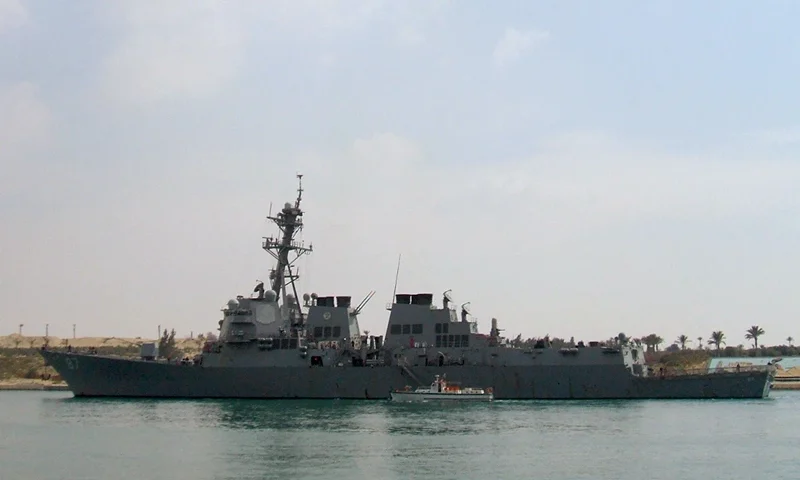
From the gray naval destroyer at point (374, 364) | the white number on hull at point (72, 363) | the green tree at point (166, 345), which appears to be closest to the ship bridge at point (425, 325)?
the gray naval destroyer at point (374, 364)

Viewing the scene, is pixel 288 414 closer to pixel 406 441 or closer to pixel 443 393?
pixel 443 393

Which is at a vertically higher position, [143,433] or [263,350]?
[263,350]

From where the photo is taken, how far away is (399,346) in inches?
1655

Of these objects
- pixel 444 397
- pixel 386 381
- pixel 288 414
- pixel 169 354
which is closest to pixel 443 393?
pixel 444 397

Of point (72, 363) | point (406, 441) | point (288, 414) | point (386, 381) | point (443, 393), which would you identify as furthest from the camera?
point (72, 363)

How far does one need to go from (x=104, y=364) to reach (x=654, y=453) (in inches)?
1152

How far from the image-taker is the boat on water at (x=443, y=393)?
132ft

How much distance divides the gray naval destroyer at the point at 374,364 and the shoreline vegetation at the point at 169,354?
1.56 metres

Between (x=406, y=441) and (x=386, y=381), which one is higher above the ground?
(x=386, y=381)

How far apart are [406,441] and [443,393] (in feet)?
40.6

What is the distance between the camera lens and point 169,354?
8356cm

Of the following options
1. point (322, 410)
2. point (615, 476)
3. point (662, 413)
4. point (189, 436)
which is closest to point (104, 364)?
point (322, 410)

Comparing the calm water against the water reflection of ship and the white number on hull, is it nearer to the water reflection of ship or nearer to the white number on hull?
the water reflection of ship

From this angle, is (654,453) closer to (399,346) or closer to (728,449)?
(728,449)
